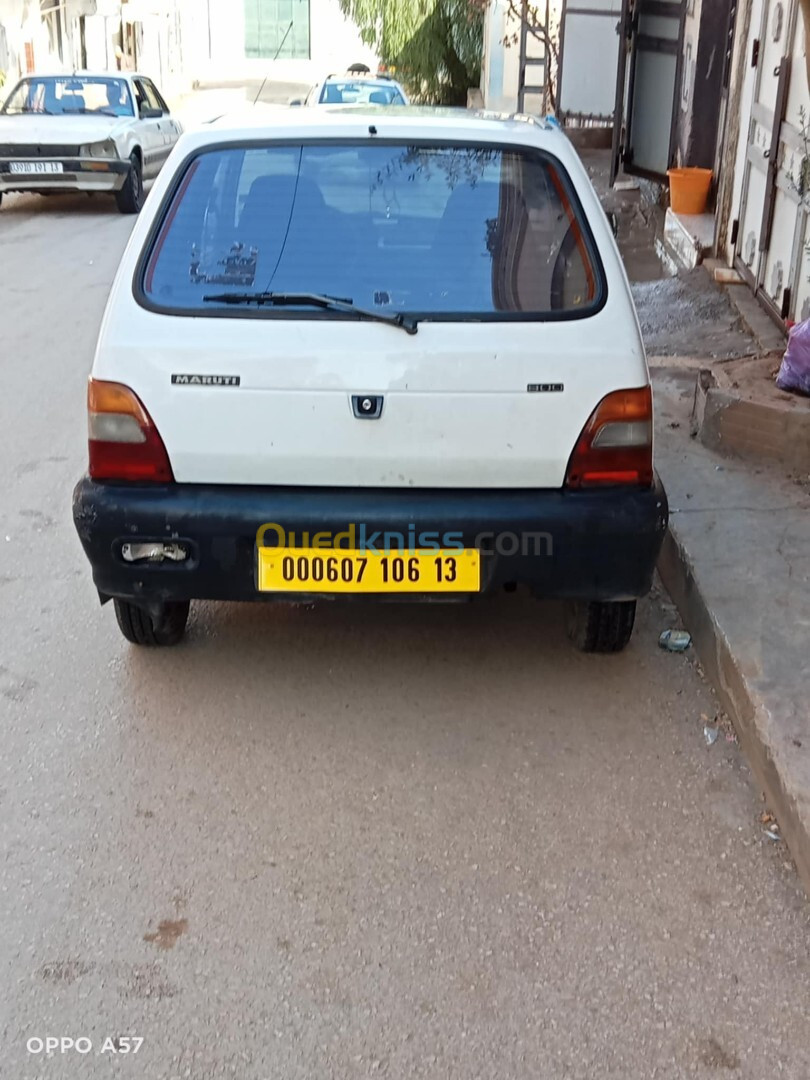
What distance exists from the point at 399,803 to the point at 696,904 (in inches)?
32.1

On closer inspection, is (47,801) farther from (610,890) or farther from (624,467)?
(624,467)

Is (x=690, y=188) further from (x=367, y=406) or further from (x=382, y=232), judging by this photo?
(x=367, y=406)

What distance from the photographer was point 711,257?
9461 mm

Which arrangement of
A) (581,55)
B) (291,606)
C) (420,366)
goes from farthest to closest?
1. (581,55)
2. (291,606)
3. (420,366)

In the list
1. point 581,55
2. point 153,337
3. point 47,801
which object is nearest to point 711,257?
point 153,337

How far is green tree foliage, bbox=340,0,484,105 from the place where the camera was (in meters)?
27.5

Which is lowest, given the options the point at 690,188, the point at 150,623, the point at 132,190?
the point at 132,190

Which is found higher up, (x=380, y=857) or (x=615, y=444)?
(x=615, y=444)

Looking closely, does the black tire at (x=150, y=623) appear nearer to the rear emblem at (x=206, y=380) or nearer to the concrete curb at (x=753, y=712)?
the rear emblem at (x=206, y=380)

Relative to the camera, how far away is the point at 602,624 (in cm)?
396

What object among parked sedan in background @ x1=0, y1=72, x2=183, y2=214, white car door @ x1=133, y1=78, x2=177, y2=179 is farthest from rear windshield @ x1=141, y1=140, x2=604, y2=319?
white car door @ x1=133, y1=78, x2=177, y2=179

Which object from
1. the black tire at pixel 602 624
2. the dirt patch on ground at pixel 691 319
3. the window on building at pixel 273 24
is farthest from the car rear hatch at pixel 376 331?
the window on building at pixel 273 24

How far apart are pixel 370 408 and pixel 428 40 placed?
89.3ft

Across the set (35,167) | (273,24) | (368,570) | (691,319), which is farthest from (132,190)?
(273,24)
